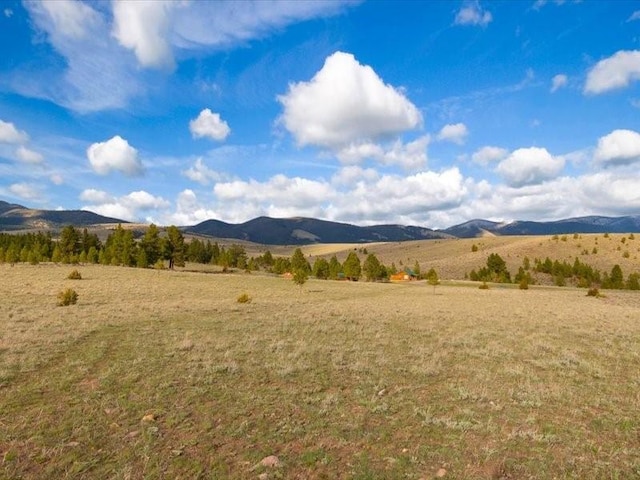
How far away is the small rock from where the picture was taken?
8.55 m

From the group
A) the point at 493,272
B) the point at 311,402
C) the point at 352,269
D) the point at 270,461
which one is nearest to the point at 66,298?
the point at 311,402

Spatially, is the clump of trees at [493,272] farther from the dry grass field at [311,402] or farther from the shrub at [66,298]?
the shrub at [66,298]

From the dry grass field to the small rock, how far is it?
0.10 ft

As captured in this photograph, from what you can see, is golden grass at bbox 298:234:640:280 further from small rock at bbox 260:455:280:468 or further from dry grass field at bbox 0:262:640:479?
small rock at bbox 260:455:280:468

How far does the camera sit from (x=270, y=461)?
28.5ft

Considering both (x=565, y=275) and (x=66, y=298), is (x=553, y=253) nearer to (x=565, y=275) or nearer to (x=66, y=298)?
(x=565, y=275)

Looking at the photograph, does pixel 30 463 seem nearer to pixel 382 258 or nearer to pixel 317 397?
pixel 317 397

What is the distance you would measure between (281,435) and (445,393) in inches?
239

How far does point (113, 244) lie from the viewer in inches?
3664

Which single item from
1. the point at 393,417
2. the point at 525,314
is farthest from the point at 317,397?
the point at 525,314

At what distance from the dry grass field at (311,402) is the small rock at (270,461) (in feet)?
0.10

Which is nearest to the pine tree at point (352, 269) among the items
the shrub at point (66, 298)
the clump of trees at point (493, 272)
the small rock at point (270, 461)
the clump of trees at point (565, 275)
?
the clump of trees at point (565, 275)

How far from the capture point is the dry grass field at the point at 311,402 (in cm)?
869

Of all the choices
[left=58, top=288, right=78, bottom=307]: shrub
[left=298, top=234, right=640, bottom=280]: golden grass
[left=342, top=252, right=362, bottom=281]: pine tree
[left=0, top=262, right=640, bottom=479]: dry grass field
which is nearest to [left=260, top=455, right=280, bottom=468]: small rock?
[left=0, top=262, right=640, bottom=479]: dry grass field
